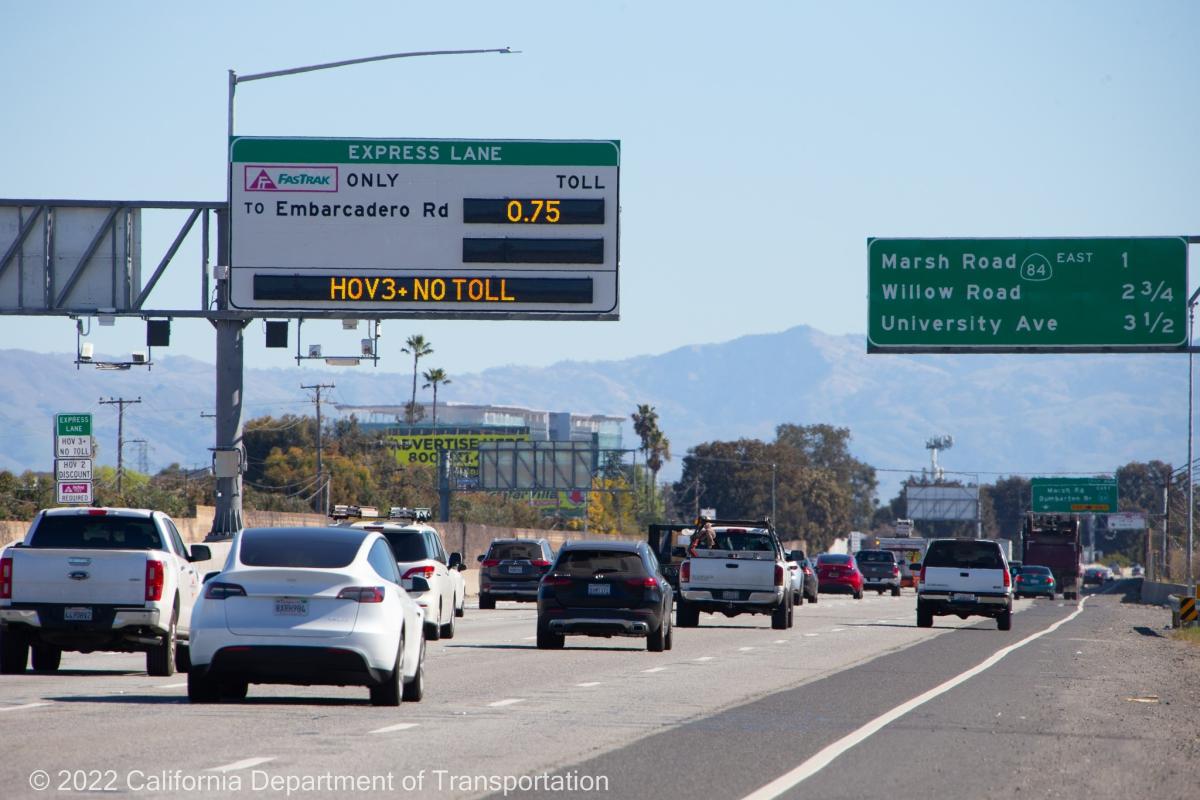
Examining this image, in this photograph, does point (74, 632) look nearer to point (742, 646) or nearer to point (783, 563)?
point (742, 646)

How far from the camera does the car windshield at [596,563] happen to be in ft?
89.2

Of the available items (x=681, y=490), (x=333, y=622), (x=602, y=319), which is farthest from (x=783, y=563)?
(x=681, y=490)

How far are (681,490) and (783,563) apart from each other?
12428cm

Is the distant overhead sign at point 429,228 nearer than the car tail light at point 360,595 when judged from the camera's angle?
No

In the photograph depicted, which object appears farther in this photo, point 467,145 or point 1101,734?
point 467,145

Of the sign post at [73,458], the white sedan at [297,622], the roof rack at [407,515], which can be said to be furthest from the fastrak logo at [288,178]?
the white sedan at [297,622]

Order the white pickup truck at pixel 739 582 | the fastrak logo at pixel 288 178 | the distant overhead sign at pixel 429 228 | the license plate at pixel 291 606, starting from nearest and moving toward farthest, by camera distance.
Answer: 1. the license plate at pixel 291 606
2. the white pickup truck at pixel 739 582
3. the distant overhead sign at pixel 429 228
4. the fastrak logo at pixel 288 178

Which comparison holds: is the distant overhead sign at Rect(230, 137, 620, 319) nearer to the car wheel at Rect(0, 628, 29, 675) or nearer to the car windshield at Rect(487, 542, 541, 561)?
the car windshield at Rect(487, 542, 541, 561)

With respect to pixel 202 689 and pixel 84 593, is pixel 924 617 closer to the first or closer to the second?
pixel 84 593

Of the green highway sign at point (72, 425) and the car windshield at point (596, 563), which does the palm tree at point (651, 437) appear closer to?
the green highway sign at point (72, 425)

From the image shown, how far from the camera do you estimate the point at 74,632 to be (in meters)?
19.8

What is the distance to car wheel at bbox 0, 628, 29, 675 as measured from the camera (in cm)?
2023

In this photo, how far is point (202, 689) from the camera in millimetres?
16500

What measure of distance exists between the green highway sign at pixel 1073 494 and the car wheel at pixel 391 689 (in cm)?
9986
